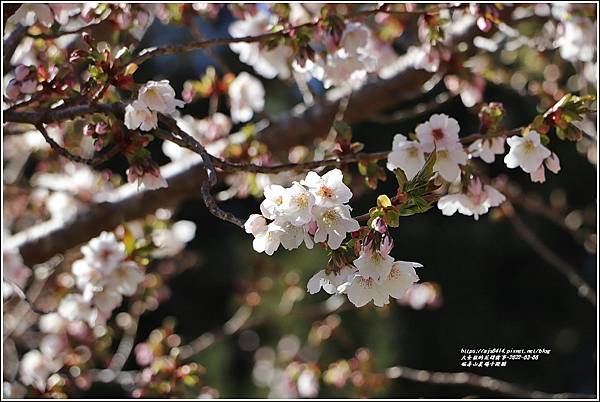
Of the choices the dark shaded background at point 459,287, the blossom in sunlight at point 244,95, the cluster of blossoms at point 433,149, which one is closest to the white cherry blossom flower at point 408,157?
the cluster of blossoms at point 433,149

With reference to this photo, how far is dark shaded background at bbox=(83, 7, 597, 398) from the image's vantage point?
6.15 meters

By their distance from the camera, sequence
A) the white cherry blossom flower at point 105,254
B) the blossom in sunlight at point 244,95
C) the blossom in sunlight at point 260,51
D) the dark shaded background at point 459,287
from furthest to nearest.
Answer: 1. the dark shaded background at point 459,287
2. the blossom in sunlight at point 244,95
3. the blossom in sunlight at point 260,51
4. the white cherry blossom flower at point 105,254

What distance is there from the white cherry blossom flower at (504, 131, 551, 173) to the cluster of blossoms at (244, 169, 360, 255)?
34 centimetres

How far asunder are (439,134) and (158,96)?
417 millimetres

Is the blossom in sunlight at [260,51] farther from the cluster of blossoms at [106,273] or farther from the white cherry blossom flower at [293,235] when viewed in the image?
the white cherry blossom flower at [293,235]

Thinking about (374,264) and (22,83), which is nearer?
(374,264)

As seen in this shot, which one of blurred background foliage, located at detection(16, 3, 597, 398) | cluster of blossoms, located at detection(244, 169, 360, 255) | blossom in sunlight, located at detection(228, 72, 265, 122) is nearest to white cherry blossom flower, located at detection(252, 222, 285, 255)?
cluster of blossoms, located at detection(244, 169, 360, 255)

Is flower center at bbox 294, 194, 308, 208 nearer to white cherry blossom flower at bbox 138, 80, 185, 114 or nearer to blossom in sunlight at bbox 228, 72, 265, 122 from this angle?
white cherry blossom flower at bbox 138, 80, 185, 114

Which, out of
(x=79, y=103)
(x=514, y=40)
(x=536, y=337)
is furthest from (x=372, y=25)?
(x=536, y=337)

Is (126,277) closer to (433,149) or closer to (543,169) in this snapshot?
(433,149)

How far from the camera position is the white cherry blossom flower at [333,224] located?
0.84 metres

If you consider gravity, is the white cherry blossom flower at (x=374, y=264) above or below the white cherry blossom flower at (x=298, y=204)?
below

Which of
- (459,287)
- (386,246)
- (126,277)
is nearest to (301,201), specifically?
(386,246)

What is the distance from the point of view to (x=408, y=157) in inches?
44.1
